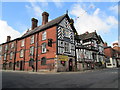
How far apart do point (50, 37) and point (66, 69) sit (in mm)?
7393

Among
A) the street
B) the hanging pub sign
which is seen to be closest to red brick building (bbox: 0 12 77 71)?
the hanging pub sign

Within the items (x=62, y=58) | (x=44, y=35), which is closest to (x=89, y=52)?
(x=62, y=58)

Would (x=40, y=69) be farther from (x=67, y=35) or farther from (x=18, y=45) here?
(x=18, y=45)

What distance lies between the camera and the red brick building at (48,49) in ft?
67.9

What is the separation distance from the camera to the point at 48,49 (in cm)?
2158

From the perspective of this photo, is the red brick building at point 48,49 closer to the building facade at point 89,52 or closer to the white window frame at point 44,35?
the white window frame at point 44,35

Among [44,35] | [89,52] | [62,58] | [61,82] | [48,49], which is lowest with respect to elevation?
[61,82]

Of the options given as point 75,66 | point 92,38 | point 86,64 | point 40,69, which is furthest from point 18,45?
point 92,38

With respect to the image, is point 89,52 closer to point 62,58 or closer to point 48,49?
point 62,58

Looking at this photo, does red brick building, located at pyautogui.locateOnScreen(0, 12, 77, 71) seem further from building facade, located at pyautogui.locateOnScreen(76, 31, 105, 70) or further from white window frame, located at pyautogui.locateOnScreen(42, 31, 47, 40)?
building facade, located at pyautogui.locateOnScreen(76, 31, 105, 70)

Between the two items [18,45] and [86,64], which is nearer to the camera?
[86,64]

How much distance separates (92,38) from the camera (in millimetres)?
31922

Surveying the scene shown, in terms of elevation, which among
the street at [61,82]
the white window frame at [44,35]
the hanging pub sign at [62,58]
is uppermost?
the white window frame at [44,35]

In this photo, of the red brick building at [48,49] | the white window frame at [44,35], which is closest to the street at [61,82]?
the red brick building at [48,49]
